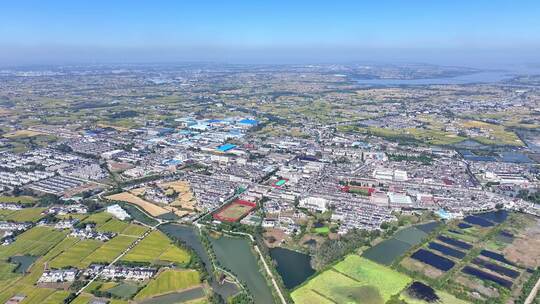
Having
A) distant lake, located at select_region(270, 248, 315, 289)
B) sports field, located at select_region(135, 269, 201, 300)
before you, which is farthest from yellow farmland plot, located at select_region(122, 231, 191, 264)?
distant lake, located at select_region(270, 248, 315, 289)

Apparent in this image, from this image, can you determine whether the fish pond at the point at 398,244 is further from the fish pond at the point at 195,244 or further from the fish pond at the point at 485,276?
the fish pond at the point at 195,244

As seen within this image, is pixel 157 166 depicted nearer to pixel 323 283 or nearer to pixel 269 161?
pixel 269 161

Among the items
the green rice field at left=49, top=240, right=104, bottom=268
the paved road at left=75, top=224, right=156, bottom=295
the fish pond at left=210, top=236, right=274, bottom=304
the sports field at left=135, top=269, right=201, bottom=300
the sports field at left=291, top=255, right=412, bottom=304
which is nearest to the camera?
the sports field at left=291, top=255, right=412, bottom=304

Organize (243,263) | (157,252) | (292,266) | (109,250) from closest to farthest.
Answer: (292,266), (243,263), (157,252), (109,250)

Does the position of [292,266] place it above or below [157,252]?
below

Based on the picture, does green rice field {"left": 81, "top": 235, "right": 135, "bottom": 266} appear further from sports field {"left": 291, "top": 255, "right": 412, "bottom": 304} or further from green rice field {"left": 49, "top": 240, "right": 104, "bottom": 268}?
sports field {"left": 291, "top": 255, "right": 412, "bottom": 304}

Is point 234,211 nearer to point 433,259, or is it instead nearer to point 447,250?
→ point 433,259

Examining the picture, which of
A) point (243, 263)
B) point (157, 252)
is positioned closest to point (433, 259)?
point (243, 263)
